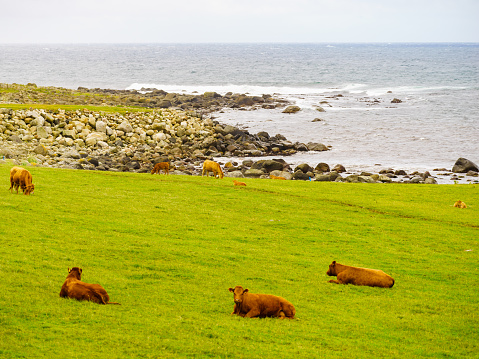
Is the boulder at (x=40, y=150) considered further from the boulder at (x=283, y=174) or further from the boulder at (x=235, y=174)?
the boulder at (x=283, y=174)

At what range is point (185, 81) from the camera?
459ft

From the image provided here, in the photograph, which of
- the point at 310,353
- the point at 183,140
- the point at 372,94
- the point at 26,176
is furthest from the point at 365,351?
the point at 372,94

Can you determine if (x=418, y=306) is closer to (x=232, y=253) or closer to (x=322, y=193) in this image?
(x=232, y=253)

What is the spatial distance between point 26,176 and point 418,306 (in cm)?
1743

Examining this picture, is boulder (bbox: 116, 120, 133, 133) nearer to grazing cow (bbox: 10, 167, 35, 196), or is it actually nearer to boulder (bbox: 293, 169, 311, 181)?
boulder (bbox: 293, 169, 311, 181)

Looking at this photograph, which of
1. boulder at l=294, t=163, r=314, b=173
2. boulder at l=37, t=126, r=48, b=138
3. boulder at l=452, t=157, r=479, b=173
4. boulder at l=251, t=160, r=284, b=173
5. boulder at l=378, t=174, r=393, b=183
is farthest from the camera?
boulder at l=37, t=126, r=48, b=138

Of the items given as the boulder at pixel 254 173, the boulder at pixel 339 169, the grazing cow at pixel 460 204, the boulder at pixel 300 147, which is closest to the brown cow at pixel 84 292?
the grazing cow at pixel 460 204

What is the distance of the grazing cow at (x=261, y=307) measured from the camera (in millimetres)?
11227

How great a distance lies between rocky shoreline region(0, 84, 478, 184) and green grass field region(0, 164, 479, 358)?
16.8 metres

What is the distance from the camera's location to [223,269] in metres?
15.0

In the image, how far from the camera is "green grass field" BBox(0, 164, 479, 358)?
31.7 feet

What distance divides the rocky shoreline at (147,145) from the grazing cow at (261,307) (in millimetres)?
31516

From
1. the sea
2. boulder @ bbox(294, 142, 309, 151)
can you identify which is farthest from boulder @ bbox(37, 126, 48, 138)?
boulder @ bbox(294, 142, 309, 151)

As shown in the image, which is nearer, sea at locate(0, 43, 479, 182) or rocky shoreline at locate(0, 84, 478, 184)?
rocky shoreline at locate(0, 84, 478, 184)
